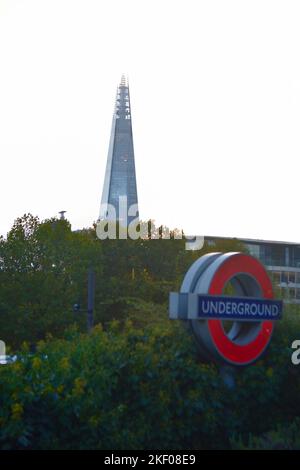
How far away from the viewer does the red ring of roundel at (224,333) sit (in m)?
18.3

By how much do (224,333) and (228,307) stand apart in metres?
0.58

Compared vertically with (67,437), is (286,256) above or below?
above

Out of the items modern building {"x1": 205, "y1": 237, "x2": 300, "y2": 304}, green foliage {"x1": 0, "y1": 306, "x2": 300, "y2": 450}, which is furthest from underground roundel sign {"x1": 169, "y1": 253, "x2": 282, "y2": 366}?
modern building {"x1": 205, "y1": 237, "x2": 300, "y2": 304}

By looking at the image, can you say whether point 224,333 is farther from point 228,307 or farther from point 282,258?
point 282,258

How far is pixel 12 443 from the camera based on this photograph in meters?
14.7

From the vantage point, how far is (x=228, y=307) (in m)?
18.7

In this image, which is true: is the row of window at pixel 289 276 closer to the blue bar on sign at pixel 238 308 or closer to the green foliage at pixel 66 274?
the green foliage at pixel 66 274

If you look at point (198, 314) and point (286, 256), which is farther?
point (286, 256)

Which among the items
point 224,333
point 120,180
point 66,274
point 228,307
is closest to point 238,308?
point 228,307

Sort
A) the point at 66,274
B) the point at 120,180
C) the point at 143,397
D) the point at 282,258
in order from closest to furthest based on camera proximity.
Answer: the point at 143,397 → the point at 66,274 → the point at 282,258 → the point at 120,180

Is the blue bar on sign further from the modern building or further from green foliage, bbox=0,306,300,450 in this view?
the modern building
